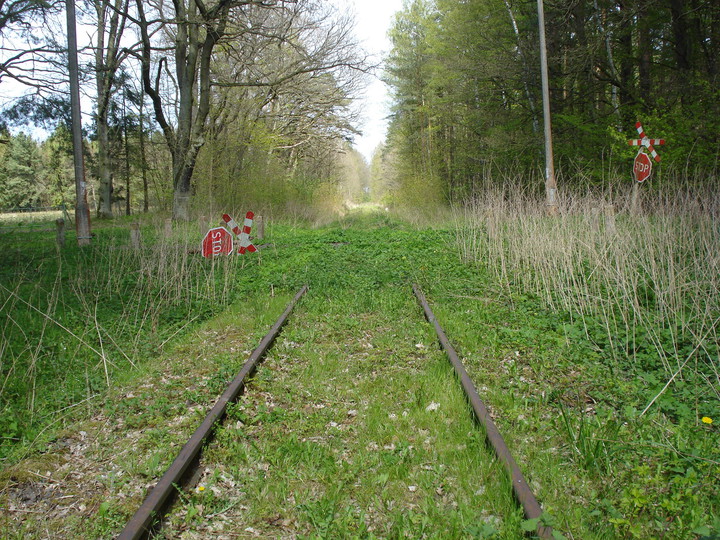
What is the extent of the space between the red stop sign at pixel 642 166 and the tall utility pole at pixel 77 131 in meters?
13.5

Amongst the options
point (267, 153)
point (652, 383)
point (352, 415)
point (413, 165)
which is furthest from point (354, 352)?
point (413, 165)

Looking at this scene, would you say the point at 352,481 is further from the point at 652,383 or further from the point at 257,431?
the point at 652,383

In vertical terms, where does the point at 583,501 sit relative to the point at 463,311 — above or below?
below

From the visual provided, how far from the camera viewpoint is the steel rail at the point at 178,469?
2305mm

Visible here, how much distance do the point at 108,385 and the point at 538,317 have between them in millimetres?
4669

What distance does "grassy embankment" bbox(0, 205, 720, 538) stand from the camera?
255 cm

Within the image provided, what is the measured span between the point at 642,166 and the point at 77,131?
13764 mm

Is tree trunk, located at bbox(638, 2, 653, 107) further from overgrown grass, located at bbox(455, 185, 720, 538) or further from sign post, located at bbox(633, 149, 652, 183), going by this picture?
overgrown grass, located at bbox(455, 185, 720, 538)

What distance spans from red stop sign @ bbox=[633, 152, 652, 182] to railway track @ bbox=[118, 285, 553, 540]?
940 centimetres

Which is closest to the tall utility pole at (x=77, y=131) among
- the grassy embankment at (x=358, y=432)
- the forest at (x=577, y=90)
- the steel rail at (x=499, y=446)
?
the grassy embankment at (x=358, y=432)

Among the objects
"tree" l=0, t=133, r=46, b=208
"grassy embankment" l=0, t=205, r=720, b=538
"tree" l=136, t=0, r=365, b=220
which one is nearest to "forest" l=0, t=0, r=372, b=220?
"tree" l=136, t=0, r=365, b=220

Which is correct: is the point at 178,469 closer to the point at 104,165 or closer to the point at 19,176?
the point at 104,165

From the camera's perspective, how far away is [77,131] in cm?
1191

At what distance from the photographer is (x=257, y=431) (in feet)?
11.5
